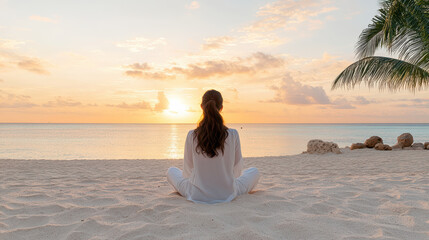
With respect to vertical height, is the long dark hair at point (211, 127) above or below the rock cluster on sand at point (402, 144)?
above

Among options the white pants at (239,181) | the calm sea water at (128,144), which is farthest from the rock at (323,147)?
the white pants at (239,181)

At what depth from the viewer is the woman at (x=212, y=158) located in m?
3.53

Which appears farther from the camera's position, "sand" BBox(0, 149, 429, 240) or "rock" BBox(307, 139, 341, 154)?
"rock" BBox(307, 139, 341, 154)

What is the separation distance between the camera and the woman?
139 inches

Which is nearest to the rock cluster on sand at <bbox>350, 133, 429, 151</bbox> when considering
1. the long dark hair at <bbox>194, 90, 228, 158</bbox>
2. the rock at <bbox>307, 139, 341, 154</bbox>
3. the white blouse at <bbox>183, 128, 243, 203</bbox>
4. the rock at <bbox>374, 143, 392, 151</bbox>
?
the rock at <bbox>374, 143, 392, 151</bbox>

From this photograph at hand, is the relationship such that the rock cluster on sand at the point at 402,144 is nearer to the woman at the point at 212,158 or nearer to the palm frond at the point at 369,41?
the palm frond at the point at 369,41

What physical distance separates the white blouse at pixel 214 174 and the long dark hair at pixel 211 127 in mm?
117

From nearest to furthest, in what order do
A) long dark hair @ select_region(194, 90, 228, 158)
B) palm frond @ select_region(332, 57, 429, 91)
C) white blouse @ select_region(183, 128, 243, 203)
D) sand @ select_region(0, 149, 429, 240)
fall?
sand @ select_region(0, 149, 429, 240)
long dark hair @ select_region(194, 90, 228, 158)
white blouse @ select_region(183, 128, 243, 203)
palm frond @ select_region(332, 57, 429, 91)

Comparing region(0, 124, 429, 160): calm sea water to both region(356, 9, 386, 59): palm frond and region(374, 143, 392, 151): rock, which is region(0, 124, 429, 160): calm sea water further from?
region(356, 9, 386, 59): palm frond

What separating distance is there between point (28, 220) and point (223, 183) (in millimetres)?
2239

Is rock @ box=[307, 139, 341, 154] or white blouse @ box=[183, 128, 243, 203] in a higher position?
white blouse @ box=[183, 128, 243, 203]

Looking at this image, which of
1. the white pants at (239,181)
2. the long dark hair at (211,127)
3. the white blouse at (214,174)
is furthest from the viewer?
the white pants at (239,181)

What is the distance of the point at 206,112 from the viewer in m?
3.51

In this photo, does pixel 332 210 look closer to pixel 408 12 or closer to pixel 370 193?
pixel 370 193
